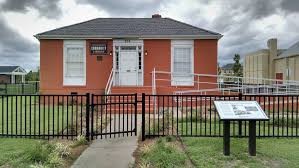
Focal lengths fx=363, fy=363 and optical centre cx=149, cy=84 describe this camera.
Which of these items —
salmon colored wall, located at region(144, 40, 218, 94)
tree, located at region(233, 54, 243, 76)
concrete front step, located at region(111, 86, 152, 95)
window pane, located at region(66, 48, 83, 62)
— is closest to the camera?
concrete front step, located at region(111, 86, 152, 95)

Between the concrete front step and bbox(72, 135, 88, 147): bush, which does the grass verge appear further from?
the concrete front step

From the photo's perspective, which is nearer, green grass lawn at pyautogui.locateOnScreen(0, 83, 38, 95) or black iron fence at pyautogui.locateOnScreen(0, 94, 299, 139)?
black iron fence at pyautogui.locateOnScreen(0, 94, 299, 139)

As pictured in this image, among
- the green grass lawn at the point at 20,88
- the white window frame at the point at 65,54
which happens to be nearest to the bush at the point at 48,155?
the white window frame at the point at 65,54

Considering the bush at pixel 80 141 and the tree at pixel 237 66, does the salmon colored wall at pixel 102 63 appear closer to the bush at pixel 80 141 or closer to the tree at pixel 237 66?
the bush at pixel 80 141

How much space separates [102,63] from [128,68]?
5.44ft

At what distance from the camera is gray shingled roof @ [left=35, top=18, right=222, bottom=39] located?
22312mm

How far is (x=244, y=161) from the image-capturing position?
763cm

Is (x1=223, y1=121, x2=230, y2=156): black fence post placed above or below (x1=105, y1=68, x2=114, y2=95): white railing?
below

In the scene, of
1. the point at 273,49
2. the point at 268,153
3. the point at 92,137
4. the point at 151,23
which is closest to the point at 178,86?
the point at 151,23

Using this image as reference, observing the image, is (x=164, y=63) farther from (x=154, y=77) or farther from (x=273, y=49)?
(x=273, y=49)

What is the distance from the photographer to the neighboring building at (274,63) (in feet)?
133

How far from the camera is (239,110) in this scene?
8227 mm

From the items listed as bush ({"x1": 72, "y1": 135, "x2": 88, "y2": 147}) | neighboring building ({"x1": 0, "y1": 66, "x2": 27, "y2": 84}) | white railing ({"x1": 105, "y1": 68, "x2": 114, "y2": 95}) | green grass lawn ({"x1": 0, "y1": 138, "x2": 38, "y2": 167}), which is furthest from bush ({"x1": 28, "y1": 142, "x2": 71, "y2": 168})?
Result: neighboring building ({"x1": 0, "y1": 66, "x2": 27, "y2": 84})

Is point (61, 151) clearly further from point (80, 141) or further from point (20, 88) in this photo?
point (20, 88)
